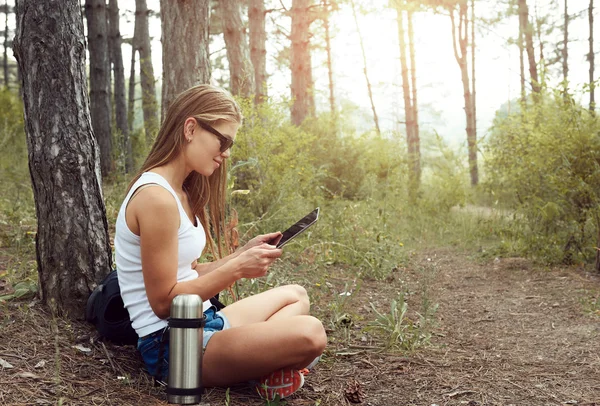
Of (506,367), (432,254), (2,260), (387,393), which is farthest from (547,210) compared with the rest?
(2,260)

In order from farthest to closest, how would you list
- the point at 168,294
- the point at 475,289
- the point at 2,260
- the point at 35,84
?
the point at 475,289 < the point at 2,260 < the point at 35,84 < the point at 168,294

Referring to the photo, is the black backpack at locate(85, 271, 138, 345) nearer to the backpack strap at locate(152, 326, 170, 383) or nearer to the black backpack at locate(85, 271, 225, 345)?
the black backpack at locate(85, 271, 225, 345)

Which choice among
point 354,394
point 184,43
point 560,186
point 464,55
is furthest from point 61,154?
point 464,55

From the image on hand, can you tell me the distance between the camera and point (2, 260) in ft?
13.6

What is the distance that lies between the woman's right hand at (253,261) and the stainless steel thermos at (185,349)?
247mm

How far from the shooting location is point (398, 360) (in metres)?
3.38

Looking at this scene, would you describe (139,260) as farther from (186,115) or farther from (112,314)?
(186,115)

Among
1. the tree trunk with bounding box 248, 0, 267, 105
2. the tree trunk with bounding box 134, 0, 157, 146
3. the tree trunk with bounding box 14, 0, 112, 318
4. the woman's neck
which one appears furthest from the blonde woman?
the tree trunk with bounding box 134, 0, 157, 146

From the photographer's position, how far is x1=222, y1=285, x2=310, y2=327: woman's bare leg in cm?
297

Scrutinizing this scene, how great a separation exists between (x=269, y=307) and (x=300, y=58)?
9.13m

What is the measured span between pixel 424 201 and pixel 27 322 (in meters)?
8.72

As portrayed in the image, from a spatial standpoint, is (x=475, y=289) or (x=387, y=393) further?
(x=475, y=289)

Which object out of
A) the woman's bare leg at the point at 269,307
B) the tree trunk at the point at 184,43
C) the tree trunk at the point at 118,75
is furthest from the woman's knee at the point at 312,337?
the tree trunk at the point at 118,75

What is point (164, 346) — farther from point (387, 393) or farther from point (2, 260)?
point (2, 260)
